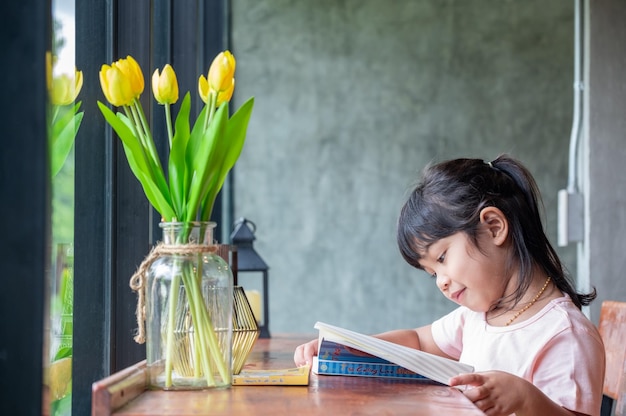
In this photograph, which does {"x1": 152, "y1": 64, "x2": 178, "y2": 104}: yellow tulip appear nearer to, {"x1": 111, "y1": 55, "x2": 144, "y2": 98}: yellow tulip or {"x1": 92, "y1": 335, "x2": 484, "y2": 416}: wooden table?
{"x1": 111, "y1": 55, "x2": 144, "y2": 98}: yellow tulip

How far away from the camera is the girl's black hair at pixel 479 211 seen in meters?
1.54

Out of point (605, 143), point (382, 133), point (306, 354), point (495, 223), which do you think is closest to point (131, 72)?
point (306, 354)

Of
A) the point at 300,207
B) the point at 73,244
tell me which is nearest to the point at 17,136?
the point at 73,244

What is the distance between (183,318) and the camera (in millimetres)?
1062

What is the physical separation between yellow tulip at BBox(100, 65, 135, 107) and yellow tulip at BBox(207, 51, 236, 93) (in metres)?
0.12

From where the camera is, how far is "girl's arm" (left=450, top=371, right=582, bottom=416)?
3.69ft

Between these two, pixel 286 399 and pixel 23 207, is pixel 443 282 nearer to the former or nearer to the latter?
pixel 286 399

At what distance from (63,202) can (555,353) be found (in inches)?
35.6

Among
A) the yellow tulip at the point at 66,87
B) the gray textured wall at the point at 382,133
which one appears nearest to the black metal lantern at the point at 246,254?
the yellow tulip at the point at 66,87

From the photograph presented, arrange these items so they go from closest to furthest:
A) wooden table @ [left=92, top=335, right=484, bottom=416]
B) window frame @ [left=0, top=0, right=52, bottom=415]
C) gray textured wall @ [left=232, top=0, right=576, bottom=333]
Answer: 1. window frame @ [left=0, top=0, right=52, bottom=415]
2. wooden table @ [left=92, top=335, right=484, bottom=416]
3. gray textured wall @ [left=232, top=0, right=576, bottom=333]

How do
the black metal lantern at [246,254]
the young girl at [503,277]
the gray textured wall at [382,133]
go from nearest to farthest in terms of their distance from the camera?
the young girl at [503,277] → the black metal lantern at [246,254] → the gray textured wall at [382,133]

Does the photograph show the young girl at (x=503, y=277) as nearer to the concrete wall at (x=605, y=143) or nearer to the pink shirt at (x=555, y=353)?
the pink shirt at (x=555, y=353)

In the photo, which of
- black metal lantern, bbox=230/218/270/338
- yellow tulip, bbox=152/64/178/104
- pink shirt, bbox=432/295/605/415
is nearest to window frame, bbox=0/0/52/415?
yellow tulip, bbox=152/64/178/104

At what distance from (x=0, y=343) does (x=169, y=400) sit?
30 cm
